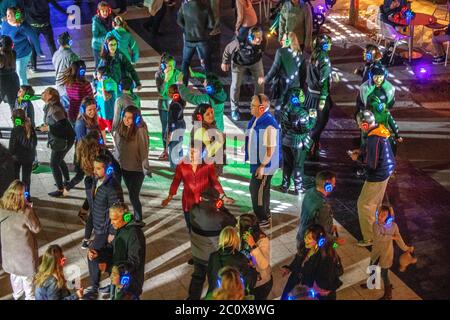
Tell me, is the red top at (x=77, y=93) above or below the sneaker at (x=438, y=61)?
above

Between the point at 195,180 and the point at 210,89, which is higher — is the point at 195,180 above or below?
below

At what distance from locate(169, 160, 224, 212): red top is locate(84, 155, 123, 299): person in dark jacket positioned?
705 mm

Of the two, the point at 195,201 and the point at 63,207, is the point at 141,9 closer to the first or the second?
the point at 63,207

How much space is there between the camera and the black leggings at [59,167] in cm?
1080

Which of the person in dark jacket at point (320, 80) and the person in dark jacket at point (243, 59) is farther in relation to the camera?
the person in dark jacket at point (243, 59)

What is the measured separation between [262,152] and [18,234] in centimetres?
296

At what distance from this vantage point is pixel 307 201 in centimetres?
877

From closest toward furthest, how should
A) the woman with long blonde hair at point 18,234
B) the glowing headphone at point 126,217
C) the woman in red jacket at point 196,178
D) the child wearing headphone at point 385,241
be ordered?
the glowing headphone at point 126,217 → the woman with long blonde hair at point 18,234 → the child wearing headphone at point 385,241 → the woman in red jacket at point 196,178

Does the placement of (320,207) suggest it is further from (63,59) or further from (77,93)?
(63,59)

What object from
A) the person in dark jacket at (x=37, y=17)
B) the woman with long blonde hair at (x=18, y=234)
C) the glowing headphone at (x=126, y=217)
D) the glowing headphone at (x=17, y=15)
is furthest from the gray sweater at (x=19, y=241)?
the person in dark jacket at (x=37, y=17)

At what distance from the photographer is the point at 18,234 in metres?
8.42

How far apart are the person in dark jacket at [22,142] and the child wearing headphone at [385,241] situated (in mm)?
4278

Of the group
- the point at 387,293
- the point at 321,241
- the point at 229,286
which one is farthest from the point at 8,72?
the point at 229,286

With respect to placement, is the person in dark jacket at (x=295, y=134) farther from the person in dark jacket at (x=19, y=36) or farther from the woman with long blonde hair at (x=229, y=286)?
the person in dark jacket at (x=19, y=36)
